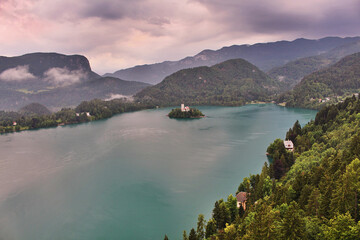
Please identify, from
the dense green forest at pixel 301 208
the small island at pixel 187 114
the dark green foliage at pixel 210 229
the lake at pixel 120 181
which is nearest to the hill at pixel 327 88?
the small island at pixel 187 114

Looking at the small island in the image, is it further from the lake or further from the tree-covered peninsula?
the lake

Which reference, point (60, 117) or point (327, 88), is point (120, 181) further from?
point (327, 88)

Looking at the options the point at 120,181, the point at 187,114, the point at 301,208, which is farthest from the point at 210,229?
the point at 187,114

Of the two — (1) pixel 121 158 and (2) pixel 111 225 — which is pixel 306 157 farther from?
(1) pixel 121 158

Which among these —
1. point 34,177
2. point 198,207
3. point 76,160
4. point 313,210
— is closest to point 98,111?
point 76,160

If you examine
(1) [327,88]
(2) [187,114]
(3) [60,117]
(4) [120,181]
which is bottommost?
(4) [120,181]

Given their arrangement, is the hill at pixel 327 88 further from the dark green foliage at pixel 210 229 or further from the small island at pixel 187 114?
the dark green foliage at pixel 210 229

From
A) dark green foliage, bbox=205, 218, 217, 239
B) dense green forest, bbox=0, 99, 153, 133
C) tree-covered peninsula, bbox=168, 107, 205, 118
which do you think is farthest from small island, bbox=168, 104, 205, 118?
dark green foliage, bbox=205, 218, 217, 239
